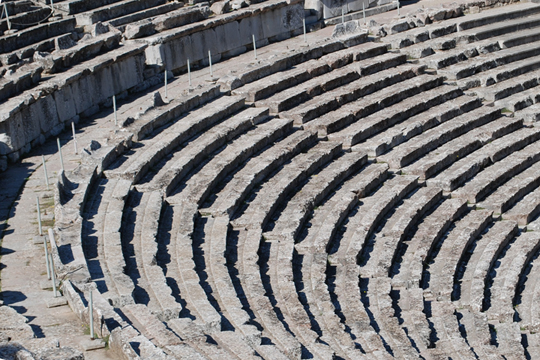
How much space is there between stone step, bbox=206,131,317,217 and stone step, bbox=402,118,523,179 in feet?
7.46

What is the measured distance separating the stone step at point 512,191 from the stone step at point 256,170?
3.80 metres

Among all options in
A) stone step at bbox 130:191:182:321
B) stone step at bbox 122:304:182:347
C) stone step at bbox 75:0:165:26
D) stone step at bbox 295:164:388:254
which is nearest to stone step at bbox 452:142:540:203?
stone step at bbox 295:164:388:254

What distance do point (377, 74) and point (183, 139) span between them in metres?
6.81

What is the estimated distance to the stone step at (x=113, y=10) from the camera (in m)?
21.6

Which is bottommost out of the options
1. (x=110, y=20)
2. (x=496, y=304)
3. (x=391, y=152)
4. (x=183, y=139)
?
(x=496, y=304)

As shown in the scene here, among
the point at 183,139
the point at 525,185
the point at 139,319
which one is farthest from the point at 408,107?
the point at 139,319

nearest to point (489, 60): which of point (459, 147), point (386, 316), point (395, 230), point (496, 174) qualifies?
point (459, 147)

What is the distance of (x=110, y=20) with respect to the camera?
22109mm

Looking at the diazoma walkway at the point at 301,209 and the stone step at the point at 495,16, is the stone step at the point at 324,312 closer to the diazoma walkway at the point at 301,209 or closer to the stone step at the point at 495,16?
the diazoma walkway at the point at 301,209

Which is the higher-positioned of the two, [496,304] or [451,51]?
[451,51]

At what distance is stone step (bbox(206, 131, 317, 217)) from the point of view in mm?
16031

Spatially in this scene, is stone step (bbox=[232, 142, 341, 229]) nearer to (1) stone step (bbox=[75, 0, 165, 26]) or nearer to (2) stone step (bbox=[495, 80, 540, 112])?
(2) stone step (bbox=[495, 80, 540, 112])

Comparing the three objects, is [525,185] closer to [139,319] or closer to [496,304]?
[496,304]

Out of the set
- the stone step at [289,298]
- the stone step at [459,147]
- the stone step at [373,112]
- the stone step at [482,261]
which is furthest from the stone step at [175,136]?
the stone step at [482,261]
